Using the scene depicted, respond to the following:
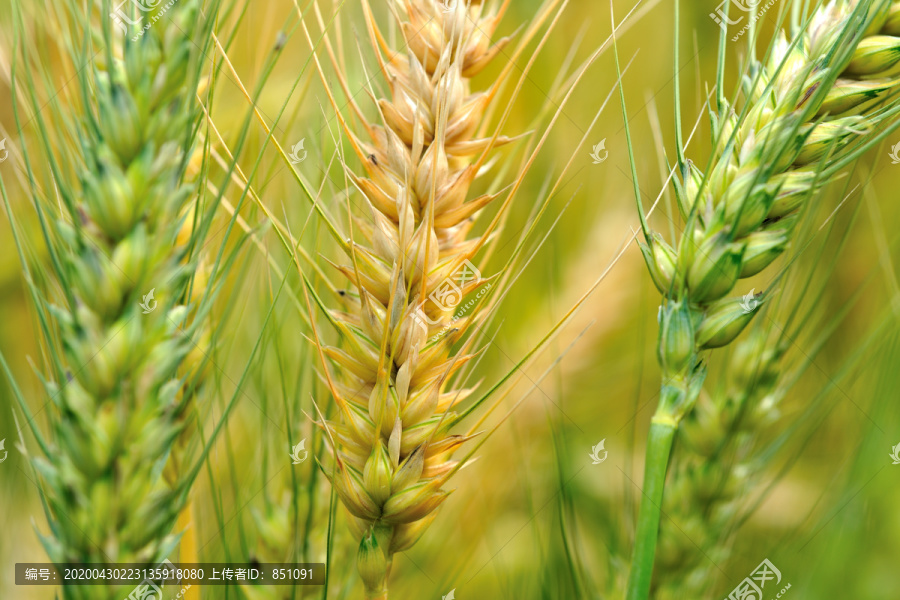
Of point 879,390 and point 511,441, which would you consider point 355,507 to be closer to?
point 511,441

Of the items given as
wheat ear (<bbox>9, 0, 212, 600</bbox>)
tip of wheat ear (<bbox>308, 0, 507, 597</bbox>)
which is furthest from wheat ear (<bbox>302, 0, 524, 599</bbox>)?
wheat ear (<bbox>9, 0, 212, 600</bbox>)

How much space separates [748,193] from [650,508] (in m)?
0.33

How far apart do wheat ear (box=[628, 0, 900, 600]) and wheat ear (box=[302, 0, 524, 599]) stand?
209mm

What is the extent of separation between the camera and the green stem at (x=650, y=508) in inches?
25.2

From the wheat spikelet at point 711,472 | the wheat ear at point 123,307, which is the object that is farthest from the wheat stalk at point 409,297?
the wheat spikelet at point 711,472

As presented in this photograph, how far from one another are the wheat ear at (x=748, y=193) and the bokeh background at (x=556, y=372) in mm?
94

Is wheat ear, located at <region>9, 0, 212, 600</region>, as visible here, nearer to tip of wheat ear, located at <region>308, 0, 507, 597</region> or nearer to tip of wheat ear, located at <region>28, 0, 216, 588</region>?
tip of wheat ear, located at <region>28, 0, 216, 588</region>

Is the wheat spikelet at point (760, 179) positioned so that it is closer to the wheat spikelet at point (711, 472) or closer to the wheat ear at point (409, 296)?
the wheat ear at point (409, 296)

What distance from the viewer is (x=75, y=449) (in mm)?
648

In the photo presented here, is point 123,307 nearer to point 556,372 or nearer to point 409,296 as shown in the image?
point 409,296

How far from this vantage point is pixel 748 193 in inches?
25.6

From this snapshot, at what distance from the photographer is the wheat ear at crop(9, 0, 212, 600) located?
65 cm

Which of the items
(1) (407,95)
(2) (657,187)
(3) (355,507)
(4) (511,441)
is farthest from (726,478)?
(2) (657,187)

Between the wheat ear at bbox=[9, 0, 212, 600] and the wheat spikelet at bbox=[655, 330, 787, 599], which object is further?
the wheat spikelet at bbox=[655, 330, 787, 599]
